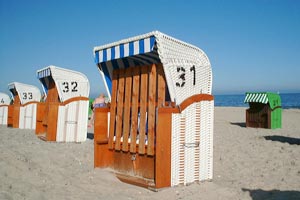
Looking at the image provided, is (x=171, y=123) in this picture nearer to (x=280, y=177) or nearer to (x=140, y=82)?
(x=140, y=82)

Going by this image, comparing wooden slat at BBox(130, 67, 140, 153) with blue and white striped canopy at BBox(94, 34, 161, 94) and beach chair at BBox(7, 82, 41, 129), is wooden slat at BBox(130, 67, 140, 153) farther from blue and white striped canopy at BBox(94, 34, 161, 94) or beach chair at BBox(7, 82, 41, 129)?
beach chair at BBox(7, 82, 41, 129)

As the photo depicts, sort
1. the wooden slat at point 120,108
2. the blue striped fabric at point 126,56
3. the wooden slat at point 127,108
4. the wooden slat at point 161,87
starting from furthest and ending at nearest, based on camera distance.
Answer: the wooden slat at point 120,108 → the wooden slat at point 127,108 → the wooden slat at point 161,87 → the blue striped fabric at point 126,56

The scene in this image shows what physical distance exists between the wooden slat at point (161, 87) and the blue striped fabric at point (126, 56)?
6.5 inches

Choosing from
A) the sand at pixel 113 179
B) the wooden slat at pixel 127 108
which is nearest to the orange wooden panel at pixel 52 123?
the sand at pixel 113 179

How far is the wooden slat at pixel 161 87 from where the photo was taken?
4867 millimetres

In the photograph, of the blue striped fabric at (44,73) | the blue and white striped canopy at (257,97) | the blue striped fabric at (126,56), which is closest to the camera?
the blue striped fabric at (126,56)

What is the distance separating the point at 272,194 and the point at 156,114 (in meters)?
2.12

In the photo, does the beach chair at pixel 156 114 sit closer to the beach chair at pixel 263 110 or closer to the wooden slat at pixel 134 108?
the wooden slat at pixel 134 108

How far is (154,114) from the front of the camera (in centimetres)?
496

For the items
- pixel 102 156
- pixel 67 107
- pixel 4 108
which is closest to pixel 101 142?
pixel 102 156

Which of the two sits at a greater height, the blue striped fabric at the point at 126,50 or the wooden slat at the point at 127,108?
the blue striped fabric at the point at 126,50

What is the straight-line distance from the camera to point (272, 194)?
14.8 ft

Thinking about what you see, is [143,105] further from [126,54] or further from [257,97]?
[257,97]

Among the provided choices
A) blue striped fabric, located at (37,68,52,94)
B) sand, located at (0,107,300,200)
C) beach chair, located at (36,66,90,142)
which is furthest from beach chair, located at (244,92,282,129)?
blue striped fabric, located at (37,68,52,94)
